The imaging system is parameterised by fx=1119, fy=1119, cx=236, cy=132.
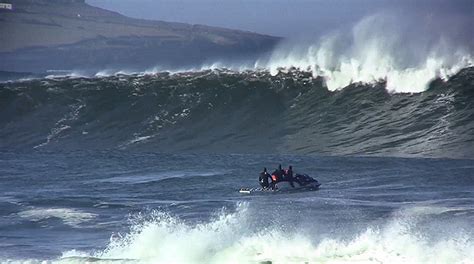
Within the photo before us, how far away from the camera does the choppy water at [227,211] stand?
17453mm

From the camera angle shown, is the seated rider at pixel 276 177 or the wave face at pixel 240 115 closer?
the seated rider at pixel 276 177

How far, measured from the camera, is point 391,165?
88.2ft

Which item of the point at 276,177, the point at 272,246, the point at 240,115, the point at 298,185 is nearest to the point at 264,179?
the point at 276,177

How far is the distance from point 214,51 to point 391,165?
34.3 m

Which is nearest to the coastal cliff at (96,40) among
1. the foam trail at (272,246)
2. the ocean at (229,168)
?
the ocean at (229,168)

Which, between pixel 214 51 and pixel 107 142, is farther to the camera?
pixel 214 51

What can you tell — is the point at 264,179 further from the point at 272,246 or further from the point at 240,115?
the point at 240,115

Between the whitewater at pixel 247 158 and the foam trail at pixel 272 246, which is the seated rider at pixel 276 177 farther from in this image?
the foam trail at pixel 272 246

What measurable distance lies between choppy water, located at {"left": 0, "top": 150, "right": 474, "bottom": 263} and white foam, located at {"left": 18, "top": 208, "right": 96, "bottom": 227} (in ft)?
0.09

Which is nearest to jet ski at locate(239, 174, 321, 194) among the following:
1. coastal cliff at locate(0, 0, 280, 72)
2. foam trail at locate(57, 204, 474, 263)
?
foam trail at locate(57, 204, 474, 263)

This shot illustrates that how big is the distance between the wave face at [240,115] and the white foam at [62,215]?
28.9ft

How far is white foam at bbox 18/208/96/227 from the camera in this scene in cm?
2181

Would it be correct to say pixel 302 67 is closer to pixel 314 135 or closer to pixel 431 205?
pixel 314 135

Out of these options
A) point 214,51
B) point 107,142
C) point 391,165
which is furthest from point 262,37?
point 391,165
